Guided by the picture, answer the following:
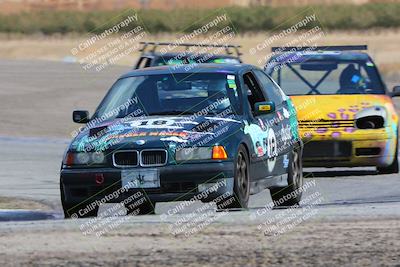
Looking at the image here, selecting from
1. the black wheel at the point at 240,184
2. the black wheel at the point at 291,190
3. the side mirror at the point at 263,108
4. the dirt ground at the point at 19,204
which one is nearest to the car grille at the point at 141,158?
the black wheel at the point at 240,184

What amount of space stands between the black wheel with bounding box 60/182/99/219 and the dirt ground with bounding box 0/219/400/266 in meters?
1.62

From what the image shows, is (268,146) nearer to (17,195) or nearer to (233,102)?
(233,102)

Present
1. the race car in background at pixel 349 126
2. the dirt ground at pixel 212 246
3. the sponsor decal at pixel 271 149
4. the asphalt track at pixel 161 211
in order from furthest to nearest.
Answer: the race car in background at pixel 349 126
the sponsor decal at pixel 271 149
the asphalt track at pixel 161 211
the dirt ground at pixel 212 246

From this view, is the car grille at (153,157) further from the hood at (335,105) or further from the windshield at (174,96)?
the hood at (335,105)

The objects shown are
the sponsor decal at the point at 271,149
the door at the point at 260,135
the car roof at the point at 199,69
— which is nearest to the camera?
the door at the point at 260,135

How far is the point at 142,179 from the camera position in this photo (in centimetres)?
1158

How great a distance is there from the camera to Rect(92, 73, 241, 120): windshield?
1251cm

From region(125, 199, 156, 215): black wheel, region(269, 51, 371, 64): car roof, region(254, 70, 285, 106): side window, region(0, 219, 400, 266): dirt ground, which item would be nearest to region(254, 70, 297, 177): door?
region(254, 70, 285, 106): side window

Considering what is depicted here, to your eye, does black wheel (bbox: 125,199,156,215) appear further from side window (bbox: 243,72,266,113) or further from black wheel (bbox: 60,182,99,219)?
side window (bbox: 243,72,266,113)

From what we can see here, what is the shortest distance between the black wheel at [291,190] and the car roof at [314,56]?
4.31 metres

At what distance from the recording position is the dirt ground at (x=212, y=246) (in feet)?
27.4

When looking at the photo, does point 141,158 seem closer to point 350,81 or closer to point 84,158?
point 84,158

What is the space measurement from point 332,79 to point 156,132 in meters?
6.64

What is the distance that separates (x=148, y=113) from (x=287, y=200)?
1.92 meters
